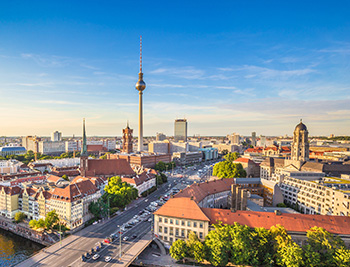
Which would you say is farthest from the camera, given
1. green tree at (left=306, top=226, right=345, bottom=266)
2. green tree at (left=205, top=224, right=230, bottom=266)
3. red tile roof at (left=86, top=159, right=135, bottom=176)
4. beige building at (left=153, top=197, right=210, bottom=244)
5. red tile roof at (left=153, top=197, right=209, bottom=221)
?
red tile roof at (left=86, top=159, right=135, bottom=176)

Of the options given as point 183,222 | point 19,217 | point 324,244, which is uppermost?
point 183,222

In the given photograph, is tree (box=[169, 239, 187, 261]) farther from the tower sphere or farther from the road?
the tower sphere

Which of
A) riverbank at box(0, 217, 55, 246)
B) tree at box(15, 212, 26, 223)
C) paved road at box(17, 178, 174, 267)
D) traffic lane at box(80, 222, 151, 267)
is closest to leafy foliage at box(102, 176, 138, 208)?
paved road at box(17, 178, 174, 267)

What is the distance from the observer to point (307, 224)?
5097 centimetres

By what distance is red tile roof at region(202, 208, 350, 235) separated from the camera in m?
50.4

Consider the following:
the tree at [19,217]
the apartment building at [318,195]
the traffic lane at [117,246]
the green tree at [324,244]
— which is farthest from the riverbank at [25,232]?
the apartment building at [318,195]

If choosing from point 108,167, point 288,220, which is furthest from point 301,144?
point 108,167

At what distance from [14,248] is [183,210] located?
49065 mm

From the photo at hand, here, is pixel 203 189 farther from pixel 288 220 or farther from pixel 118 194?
pixel 118 194

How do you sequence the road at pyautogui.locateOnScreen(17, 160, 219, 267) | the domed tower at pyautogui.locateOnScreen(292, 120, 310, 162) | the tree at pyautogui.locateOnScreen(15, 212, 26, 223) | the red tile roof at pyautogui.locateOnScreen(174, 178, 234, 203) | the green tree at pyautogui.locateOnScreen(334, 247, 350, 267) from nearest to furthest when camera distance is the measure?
1. the green tree at pyautogui.locateOnScreen(334, 247, 350, 267)
2. the road at pyautogui.locateOnScreen(17, 160, 219, 267)
3. the red tile roof at pyautogui.locateOnScreen(174, 178, 234, 203)
4. the tree at pyautogui.locateOnScreen(15, 212, 26, 223)
5. the domed tower at pyautogui.locateOnScreen(292, 120, 310, 162)

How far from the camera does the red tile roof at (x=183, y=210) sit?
5460cm

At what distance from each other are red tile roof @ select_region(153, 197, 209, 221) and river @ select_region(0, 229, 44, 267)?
37.0 m

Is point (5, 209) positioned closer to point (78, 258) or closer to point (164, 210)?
point (78, 258)

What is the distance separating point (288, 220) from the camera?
171 feet
